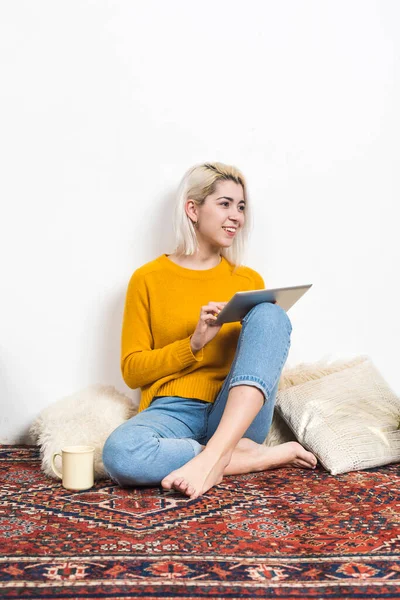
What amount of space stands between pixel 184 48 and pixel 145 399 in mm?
1140

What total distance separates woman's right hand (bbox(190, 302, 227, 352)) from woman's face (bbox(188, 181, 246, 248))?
32 cm

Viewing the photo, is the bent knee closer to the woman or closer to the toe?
the woman

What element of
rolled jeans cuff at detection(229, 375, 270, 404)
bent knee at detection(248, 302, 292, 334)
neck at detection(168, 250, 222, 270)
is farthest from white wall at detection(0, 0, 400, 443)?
rolled jeans cuff at detection(229, 375, 270, 404)

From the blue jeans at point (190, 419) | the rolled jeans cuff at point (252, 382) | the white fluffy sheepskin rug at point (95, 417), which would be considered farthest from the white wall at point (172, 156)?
the rolled jeans cuff at point (252, 382)

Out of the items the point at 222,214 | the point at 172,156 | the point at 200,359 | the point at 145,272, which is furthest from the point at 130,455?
the point at 172,156

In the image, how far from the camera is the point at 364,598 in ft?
3.56

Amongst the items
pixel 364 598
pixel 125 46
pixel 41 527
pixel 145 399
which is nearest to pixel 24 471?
pixel 145 399

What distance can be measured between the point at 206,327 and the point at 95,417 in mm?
469

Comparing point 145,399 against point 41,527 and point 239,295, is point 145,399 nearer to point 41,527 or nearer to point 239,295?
point 239,295

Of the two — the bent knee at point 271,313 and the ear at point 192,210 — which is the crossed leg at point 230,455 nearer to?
the bent knee at point 271,313

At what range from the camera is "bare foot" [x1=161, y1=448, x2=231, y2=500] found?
161 cm

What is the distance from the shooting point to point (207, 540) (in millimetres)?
1335

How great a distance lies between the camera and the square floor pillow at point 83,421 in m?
1.93

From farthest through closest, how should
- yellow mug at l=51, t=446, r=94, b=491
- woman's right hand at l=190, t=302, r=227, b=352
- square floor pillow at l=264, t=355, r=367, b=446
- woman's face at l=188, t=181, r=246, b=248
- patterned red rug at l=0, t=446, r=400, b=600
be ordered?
square floor pillow at l=264, t=355, r=367, b=446, woman's face at l=188, t=181, r=246, b=248, woman's right hand at l=190, t=302, r=227, b=352, yellow mug at l=51, t=446, r=94, b=491, patterned red rug at l=0, t=446, r=400, b=600
